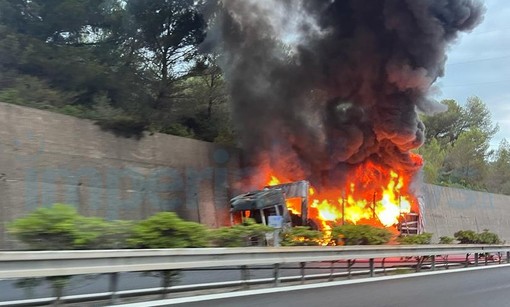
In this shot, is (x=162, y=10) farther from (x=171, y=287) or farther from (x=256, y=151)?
(x=171, y=287)

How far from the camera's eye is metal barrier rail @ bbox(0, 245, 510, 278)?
5652 mm

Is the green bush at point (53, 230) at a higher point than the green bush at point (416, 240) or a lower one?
higher

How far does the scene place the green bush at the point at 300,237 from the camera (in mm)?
11484

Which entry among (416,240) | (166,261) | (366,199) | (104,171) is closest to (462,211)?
(366,199)

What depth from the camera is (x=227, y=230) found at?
9188 millimetres

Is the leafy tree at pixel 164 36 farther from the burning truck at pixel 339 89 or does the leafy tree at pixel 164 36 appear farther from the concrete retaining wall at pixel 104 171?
the concrete retaining wall at pixel 104 171

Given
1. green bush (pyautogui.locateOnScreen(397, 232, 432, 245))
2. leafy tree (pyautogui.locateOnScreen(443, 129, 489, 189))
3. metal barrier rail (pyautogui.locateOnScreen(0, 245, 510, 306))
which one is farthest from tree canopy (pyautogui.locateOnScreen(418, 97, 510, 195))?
metal barrier rail (pyautogui.locateOnScreen(0, 245, 510, 306))

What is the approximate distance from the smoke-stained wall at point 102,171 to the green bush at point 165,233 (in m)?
7.51

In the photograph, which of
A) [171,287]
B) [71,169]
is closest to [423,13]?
[71,169]

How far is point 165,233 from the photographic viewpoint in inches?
314

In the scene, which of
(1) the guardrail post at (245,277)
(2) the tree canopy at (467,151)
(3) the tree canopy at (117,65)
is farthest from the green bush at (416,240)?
(2) the tree canopy at (467,151)

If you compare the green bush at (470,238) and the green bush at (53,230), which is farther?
the green bush at (470,238)

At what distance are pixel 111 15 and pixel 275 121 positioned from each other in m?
8.17

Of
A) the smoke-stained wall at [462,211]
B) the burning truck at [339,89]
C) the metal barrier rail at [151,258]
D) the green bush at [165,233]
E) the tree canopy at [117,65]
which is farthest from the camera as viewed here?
the smoke-stained wall at [462,211]
